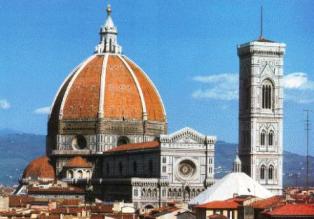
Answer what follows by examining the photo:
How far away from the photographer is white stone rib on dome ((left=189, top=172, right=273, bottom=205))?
262ft

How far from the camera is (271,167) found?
105062 mm

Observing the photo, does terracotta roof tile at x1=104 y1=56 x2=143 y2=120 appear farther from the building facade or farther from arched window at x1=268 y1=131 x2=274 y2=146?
arched window at x1=268 y1=131 x2=274 y2=146

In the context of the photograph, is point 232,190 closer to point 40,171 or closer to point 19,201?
point 19,201

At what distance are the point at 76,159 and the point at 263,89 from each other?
672 inches

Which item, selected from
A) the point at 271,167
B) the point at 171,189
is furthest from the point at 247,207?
the point at 271,167

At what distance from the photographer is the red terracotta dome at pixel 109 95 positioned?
4311 inches

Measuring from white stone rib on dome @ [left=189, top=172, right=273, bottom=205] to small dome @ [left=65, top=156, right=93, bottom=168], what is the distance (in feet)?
88.6

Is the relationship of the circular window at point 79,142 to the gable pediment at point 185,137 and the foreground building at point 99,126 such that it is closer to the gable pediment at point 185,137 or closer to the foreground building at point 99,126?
the foreground building at point 99,126

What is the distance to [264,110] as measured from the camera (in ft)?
348

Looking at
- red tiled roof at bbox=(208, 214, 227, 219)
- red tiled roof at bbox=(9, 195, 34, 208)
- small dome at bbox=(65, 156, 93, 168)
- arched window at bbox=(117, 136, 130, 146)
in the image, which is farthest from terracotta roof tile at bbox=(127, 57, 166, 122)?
red tiled roof at bbox=(208, 214, 227, 219)

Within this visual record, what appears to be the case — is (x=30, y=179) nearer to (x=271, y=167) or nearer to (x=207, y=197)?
(x=271, y=167)

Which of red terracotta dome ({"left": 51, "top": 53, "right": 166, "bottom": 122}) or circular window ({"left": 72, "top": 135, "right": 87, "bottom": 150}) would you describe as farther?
circular window ({"left": 72, "top": 135, "right": 87, "bottom": 150})

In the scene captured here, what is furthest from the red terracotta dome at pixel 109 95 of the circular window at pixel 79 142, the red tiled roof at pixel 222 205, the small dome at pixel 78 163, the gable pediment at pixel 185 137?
the red tiled roof at pixel 222 205

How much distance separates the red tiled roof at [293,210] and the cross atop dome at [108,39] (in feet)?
→ 185
